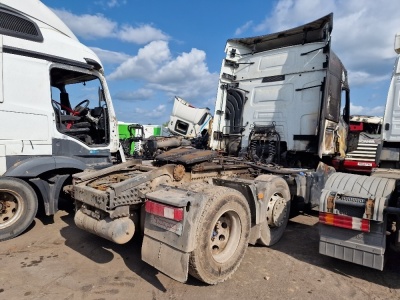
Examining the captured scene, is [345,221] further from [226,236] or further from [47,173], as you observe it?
[47,173]

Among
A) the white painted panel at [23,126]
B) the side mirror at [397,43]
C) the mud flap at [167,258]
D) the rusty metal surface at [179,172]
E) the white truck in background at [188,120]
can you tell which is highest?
the side mirror at [397,43]

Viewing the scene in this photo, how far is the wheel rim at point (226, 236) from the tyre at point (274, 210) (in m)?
0.68

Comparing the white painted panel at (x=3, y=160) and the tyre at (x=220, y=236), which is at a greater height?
the white painted panel at (x=3, y=160)

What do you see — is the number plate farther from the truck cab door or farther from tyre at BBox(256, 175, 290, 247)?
the truck cab door

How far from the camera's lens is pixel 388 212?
3227 millimetres

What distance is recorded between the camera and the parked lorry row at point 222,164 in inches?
128

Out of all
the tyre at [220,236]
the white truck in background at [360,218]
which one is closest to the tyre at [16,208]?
the tyre at [220,236]

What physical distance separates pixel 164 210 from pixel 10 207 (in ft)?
9.07

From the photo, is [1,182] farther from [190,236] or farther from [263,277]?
[263,277]

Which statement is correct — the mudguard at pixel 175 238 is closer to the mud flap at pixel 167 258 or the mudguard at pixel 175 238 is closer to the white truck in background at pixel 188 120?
the mud flap at pixel 167 258

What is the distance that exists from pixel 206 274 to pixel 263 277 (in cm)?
75

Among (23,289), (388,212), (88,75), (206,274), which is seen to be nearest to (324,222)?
(388,212)

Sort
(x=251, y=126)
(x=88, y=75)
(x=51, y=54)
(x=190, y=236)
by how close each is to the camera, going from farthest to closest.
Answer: (x=251, y=126), (x=88, y=75), (x=51, y=54), (x=190, y=236)

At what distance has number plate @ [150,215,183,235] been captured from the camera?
9.74 ft
